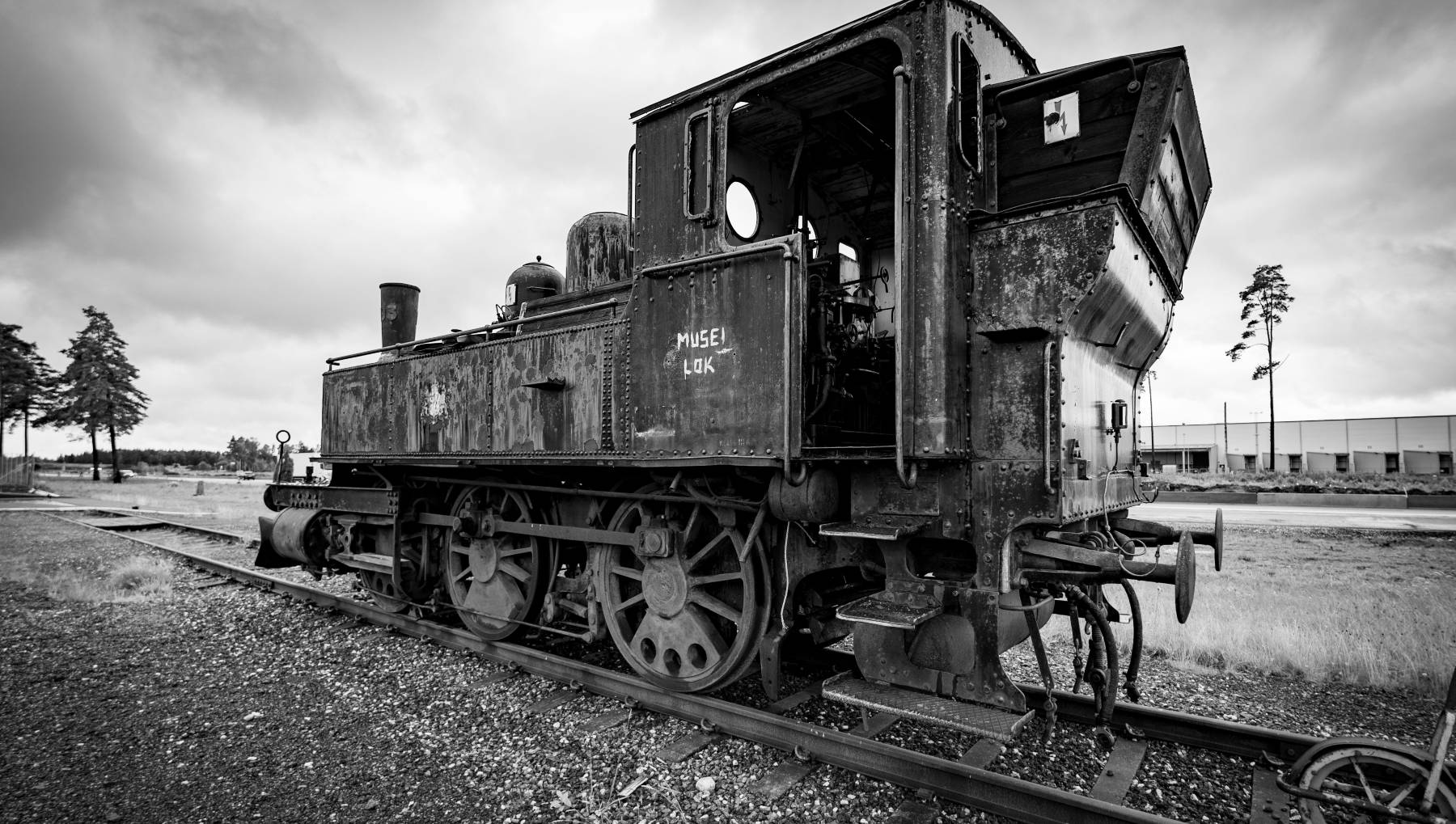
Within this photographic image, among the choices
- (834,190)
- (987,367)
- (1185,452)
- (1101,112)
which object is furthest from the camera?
(1185,452)

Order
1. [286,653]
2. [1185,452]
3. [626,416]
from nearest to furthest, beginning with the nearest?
[626,416]
[286,653]
[1185,452]

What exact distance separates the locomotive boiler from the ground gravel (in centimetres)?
56

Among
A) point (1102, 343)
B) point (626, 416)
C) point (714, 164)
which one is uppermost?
point (714, 164)

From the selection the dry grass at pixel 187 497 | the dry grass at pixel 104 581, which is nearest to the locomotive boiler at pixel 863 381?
the dry grass at pixel 104 581

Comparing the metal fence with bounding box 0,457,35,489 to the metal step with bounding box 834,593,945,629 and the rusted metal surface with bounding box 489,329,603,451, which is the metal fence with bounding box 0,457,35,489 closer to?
the rusted metal surface with bounding box 489,329,603,451

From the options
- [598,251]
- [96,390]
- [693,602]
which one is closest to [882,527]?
[693,602]

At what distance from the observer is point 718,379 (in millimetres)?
4383

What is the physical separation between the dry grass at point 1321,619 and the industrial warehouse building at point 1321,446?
38667 mm

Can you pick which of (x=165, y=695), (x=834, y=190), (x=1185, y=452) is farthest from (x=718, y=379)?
(x=1185, y=452)

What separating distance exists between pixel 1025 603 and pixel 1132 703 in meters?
1.33

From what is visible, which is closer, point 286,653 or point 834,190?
point 834,190

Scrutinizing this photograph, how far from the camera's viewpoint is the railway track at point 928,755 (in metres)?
3.46

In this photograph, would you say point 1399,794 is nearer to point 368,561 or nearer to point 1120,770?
point 1120,770

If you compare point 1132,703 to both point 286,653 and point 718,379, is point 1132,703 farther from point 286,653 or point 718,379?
point 286,653
